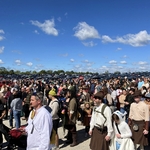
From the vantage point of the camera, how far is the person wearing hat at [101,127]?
399cm

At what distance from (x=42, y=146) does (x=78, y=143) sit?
385 centimetres

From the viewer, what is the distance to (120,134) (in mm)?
3980

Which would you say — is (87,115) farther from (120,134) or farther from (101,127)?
(120,134)

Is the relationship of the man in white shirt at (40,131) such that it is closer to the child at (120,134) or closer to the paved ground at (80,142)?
the child at (120,134)

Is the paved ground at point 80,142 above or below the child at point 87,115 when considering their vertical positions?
below

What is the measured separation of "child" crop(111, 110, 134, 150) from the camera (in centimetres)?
392

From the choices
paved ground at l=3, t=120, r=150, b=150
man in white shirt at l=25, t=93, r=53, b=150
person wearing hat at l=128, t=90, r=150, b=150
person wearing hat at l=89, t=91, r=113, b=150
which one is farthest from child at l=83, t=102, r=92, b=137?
man in white shirt at l=25, t=93, r=53, b=150

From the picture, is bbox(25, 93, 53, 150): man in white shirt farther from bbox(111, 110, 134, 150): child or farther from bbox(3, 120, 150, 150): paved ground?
bbox(3, 120, 150, 150): paved ground

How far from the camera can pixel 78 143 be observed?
6.38 m

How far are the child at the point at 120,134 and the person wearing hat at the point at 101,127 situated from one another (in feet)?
0.39

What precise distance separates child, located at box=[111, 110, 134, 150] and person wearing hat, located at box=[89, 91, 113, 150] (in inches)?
4.7

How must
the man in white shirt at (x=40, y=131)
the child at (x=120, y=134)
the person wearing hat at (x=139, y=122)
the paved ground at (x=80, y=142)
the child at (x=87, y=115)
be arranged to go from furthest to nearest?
the child at (x=87, y=115) < the paved ground at (x=80, y=142) < the person wearing hat at (x=139, y=122) < the child at (x=120, y=134) < the man in white shirt at (x=40, y=131)

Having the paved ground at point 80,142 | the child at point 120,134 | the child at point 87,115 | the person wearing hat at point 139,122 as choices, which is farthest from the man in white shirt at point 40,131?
the child at point 87,115

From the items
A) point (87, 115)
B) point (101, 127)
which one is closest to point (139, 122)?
point (101, 127)
